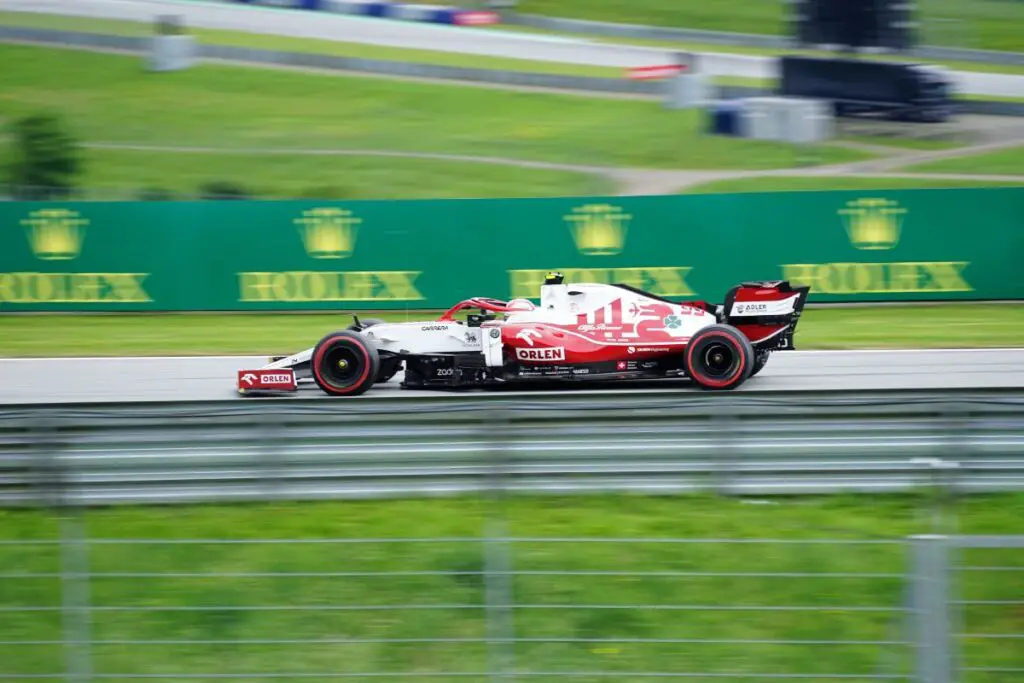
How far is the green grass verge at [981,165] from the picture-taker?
24688 millimetres

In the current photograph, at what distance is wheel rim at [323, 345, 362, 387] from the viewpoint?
13312 millimetres

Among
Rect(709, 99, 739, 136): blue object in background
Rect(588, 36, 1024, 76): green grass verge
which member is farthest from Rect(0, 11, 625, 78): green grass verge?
Rect(709, 99, 739, 136): blue object in background

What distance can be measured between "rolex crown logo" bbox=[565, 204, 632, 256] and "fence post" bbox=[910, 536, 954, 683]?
14.5 m

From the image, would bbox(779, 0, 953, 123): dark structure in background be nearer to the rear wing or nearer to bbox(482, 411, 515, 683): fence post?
the rear wing

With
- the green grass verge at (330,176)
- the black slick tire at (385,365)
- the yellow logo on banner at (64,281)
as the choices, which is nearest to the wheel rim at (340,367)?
the black slick tire at (385,365)

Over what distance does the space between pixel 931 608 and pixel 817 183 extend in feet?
67.7

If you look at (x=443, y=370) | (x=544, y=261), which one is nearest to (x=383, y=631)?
(x=443, y=370)

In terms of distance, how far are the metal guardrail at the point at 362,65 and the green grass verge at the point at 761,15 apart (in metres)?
6.92

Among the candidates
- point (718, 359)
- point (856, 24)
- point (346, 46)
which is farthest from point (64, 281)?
point (346, 46)

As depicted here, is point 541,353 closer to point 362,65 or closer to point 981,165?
point 981,165

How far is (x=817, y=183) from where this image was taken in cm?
2416

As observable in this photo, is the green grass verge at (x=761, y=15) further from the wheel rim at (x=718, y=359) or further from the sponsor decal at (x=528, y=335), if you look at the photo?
the sponsor decal at (x=528, y=335)

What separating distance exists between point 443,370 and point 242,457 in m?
4.84

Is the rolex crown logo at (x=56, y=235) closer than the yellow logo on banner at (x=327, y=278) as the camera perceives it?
No
